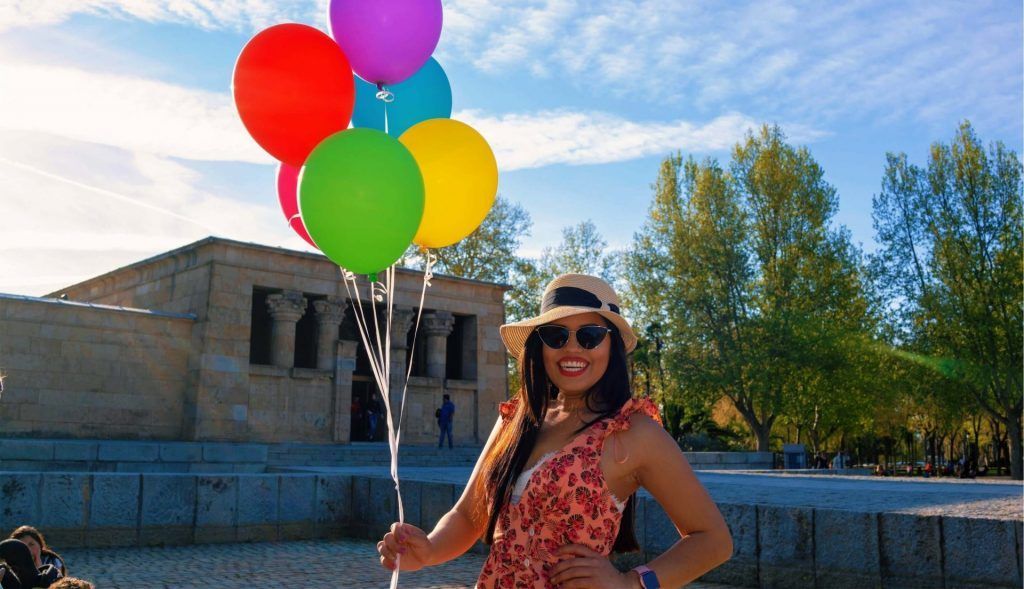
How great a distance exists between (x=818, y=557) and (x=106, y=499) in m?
7.99

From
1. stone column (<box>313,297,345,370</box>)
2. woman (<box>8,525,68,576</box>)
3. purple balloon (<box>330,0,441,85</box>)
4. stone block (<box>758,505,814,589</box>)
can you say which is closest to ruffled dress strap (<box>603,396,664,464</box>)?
purple balloon (<box>330,0,441,85</box>)

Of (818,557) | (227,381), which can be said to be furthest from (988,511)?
(227,381)

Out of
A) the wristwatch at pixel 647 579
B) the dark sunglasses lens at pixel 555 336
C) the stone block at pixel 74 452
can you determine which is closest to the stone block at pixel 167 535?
the dark sunglasses lens at pixel 555 336

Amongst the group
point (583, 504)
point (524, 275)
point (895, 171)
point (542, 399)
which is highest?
point (895, 171)

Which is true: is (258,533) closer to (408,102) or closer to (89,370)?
(408,102)

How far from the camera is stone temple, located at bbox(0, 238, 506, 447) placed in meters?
22.8

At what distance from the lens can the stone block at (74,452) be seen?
1986 cm

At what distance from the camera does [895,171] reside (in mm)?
37188

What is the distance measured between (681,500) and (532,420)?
56 centimetres

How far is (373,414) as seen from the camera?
98.1ft

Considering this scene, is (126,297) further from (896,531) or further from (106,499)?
(896,531)

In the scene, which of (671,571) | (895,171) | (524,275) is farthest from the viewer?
(524,275)

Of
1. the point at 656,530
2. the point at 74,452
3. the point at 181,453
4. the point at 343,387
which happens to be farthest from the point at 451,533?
the point at 343,387

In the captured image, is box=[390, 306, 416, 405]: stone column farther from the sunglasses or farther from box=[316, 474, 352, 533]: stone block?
the sunglasses
